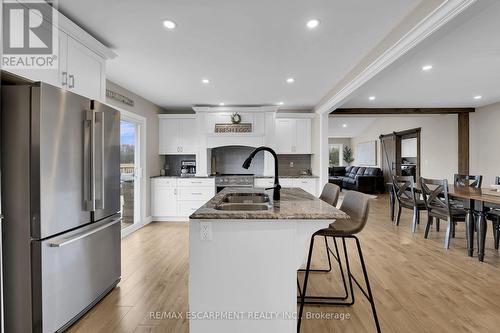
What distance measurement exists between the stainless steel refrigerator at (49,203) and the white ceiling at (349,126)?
9.09 metres

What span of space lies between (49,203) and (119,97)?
9.01 ft

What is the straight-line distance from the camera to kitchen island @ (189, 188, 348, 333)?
1603 millimetres

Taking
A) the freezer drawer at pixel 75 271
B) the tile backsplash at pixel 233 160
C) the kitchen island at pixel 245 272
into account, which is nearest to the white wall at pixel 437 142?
the tile backsplash at pixel 233 160

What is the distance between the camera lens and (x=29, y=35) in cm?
183

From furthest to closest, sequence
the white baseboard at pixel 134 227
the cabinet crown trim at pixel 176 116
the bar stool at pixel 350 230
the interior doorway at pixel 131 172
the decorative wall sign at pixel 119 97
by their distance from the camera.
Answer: the cabinet crown trim at pixel 176 116 → the interior doorway at pixel 131 172 → the white baseboard at pixel 134 227 → the decorative wall sign at pixel 119 97 → the bar stool at pixel 350 230

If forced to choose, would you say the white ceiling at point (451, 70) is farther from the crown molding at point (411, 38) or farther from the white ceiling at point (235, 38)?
the white ceiling at point (235, 38)

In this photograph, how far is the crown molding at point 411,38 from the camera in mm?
1689

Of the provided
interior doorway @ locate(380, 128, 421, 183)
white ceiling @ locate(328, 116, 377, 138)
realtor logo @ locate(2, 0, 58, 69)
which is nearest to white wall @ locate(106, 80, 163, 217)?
realtor logo @ locate(2, 0, 58, 69)

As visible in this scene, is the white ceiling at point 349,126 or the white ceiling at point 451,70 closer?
the white ceiling at point 451,70

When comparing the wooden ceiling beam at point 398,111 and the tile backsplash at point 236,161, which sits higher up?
the wooden ceiling beam at point 398,111

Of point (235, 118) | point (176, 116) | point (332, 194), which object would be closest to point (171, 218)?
point (176, 116)

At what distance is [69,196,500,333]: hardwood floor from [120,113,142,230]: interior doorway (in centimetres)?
84

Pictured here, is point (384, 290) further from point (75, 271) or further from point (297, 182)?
point (297, 182)

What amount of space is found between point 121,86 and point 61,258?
311cm
